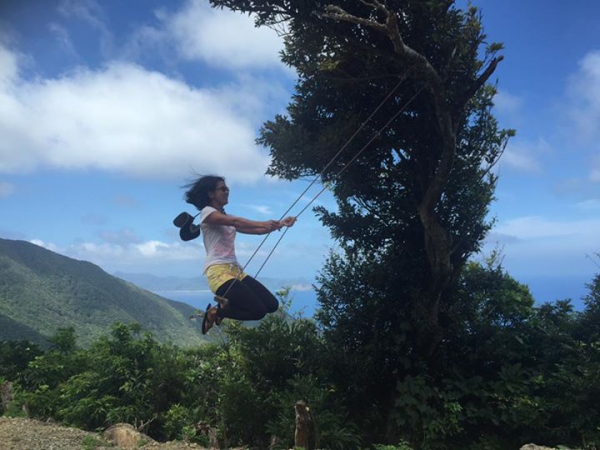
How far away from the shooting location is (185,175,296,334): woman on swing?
7.14 m

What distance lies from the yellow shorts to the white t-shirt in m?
0.07

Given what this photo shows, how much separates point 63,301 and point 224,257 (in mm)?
10903

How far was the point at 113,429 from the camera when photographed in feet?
24.8

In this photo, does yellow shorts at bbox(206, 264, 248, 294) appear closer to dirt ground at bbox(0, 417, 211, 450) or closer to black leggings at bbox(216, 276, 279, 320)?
black leggings at bbox(216, 276, 279, 320)

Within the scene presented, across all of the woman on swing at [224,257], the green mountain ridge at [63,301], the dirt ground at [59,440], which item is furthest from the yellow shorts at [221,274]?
the green mountain ridge at [63,301]

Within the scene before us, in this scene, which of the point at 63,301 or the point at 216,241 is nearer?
the point at 216,241

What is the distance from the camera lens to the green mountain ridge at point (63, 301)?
14.5 metres

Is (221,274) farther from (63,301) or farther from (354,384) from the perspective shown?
(63,301)

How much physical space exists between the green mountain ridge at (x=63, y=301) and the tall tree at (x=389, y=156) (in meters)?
7.39

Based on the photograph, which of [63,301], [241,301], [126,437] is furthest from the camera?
[63,301]

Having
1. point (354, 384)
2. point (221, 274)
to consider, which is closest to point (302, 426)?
point (354, 384)

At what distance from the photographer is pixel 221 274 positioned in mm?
7168

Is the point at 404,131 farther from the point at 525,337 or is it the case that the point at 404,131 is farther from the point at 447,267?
the point at 525,337

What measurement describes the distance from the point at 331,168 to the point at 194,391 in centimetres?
545
